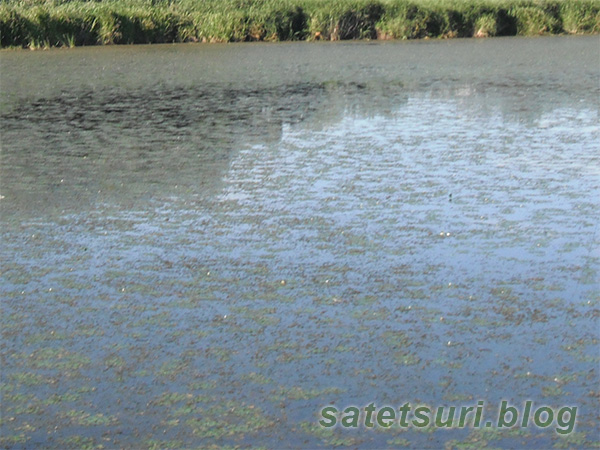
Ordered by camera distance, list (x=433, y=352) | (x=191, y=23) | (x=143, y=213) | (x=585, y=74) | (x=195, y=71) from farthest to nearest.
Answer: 1. (x=191, y=23)
2. (x=195, y=71)
3. (x=585, y=74)
4. (x=143, y=213)
5. (x=433, y=352)

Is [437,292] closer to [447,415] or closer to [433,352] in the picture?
[433,352]

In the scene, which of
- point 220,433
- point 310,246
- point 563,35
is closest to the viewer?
point 220,433

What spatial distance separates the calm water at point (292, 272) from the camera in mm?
3041

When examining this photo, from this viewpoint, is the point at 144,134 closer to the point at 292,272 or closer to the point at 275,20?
the point at 292,272

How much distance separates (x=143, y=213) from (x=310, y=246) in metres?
1.24

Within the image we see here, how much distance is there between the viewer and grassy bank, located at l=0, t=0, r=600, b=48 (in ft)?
60.7

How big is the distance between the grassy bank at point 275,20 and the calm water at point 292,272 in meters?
9.82

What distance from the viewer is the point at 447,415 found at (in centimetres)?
293

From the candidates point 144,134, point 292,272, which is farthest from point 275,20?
point 292,272

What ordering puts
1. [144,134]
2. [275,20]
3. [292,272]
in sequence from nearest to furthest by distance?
1. [292,272]
2. [144,134]
3. [275,20]

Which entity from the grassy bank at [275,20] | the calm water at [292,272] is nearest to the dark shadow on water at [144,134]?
the calm water at [292,272]

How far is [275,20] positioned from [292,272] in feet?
53.4

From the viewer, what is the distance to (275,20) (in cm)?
1995

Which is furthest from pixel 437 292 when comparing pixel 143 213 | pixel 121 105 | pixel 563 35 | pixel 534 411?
pixel 563 35
